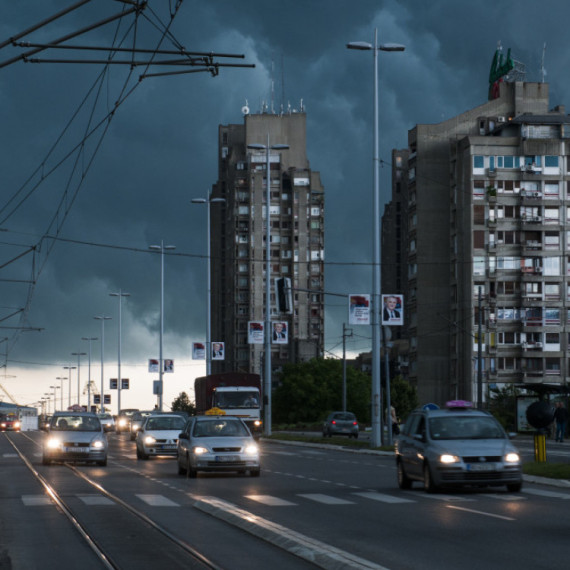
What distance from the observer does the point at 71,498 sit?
23.8 metres

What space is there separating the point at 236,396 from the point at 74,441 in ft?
88.5

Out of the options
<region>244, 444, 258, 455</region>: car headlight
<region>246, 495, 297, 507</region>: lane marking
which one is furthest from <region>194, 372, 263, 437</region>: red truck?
<region>246, 495, 297, 507</region>: lane marking

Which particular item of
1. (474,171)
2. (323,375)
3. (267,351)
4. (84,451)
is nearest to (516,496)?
(84,451)

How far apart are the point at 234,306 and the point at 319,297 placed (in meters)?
11.3

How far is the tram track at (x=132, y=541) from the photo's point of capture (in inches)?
508

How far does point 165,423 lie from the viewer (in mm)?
45875

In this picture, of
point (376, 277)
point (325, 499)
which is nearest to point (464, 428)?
point (325, 499)

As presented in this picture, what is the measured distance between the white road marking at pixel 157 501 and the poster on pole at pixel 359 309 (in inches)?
930

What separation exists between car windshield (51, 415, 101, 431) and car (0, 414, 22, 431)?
292ft

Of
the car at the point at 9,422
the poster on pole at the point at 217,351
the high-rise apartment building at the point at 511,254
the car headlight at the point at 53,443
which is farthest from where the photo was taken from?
the car at the point at 9,422

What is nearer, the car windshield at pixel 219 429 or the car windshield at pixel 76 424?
the car windshield at pixel 219 429

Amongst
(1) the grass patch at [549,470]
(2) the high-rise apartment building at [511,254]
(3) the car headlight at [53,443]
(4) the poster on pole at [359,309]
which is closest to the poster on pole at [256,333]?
(4) the poster on pole at [359,309]

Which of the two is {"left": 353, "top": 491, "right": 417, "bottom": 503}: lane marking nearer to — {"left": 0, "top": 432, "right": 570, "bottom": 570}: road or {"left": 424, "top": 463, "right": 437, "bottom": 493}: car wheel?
{"left": 0, "top": 432, "right": 570, "bottom": 570}: road

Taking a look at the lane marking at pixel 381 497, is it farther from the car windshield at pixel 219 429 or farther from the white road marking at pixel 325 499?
the car windshield at pixel 219 429
